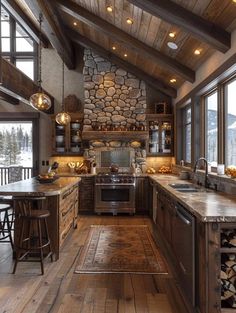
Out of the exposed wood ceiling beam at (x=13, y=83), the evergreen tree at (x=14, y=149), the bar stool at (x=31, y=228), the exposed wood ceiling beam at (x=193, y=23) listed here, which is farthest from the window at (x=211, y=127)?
the evergreen tree at (x=14, y=149)

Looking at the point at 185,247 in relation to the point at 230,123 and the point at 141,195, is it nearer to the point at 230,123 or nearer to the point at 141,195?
the point at 230,123

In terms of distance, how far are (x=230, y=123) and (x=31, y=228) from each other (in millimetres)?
3232

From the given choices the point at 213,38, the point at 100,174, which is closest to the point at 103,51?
the point at 100,174

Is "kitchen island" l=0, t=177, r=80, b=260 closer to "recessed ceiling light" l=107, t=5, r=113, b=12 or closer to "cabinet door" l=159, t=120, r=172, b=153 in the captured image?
"recessed ceiling light" l=107, t=5, r=113, b=12

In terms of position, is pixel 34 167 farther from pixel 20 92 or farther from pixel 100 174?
pixel 20 92

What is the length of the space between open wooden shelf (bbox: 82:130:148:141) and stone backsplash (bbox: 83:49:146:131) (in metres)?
0.30

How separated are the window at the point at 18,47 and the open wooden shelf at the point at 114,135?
7.89 feet

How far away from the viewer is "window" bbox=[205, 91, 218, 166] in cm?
513

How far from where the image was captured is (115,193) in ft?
24.2

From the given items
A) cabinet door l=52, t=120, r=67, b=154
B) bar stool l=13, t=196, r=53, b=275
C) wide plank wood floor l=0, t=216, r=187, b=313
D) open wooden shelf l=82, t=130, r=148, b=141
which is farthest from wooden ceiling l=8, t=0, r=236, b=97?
wide plank wood floor l=0, t=216, r=187, b=313

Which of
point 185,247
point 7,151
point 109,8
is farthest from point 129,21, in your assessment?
point 7,151

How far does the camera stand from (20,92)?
5852 mm

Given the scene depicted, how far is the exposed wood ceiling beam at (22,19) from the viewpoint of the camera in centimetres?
662

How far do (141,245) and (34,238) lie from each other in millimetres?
1768
